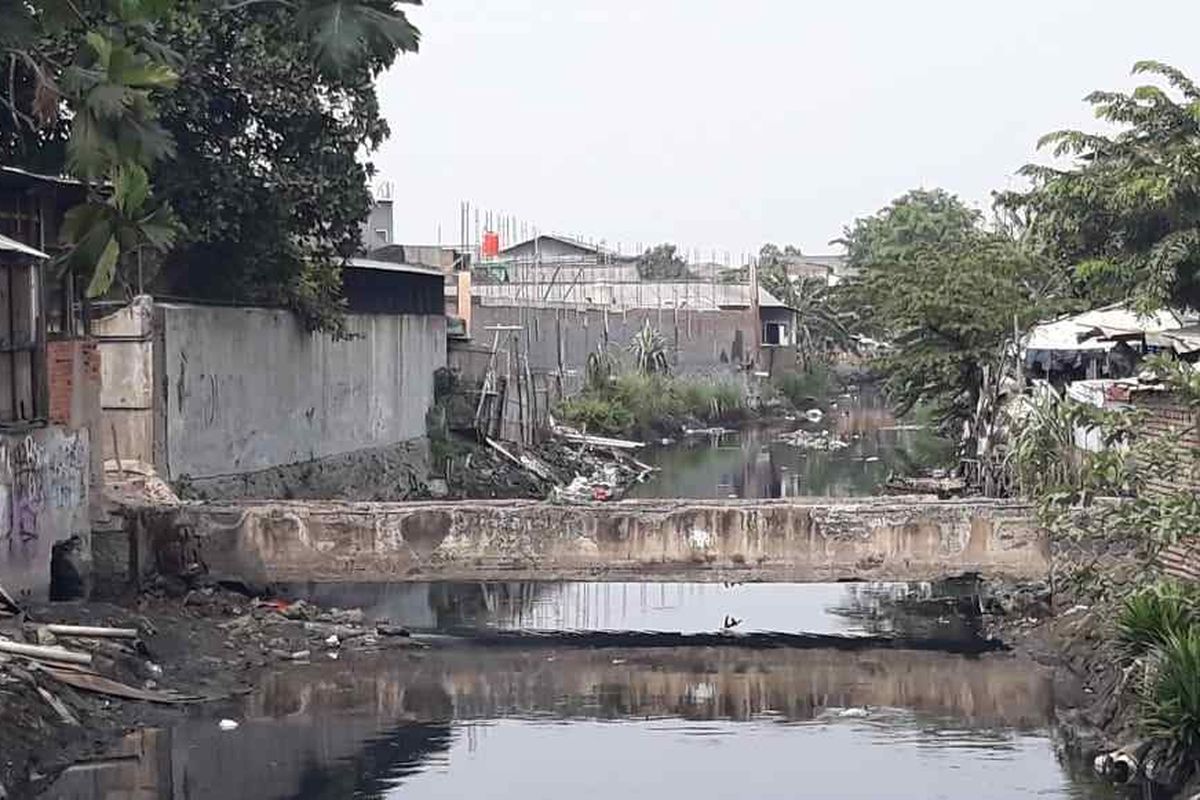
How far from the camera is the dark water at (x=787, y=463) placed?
36.9m

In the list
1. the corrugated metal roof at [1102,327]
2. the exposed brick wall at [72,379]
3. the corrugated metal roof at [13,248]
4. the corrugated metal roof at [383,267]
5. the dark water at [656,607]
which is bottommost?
the dark water at [656,607]

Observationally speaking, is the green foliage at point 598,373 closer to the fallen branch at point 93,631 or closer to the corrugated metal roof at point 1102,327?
the corrugated metal roof at point 1102,327

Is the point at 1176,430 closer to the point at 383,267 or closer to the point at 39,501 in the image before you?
the point at 39,501

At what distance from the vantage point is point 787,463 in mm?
45125

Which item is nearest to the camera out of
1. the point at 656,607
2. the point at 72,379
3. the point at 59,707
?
the point at 59,707

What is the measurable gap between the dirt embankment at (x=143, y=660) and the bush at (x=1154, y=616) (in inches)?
306

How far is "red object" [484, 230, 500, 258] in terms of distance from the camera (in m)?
65.5

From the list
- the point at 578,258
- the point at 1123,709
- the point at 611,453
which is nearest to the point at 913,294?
the point at 611,453

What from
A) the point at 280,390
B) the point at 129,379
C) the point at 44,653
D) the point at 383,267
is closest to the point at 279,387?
the point at 280,390

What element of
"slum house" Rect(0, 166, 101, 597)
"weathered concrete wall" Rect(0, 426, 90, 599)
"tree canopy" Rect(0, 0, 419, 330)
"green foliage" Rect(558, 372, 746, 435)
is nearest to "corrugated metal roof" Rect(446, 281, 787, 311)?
"green foliage" Rect(558, 372, 746, 435)

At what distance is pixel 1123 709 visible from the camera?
13547 mm

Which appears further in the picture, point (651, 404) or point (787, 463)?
point (651, 404)

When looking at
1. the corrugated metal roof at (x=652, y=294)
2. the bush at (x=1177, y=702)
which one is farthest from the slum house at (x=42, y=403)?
the corrugated metal roof at (x=652, y=294)

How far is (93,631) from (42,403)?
10.6 ft
